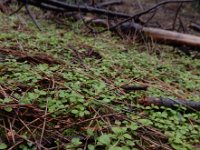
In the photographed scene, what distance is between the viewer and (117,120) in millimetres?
2654

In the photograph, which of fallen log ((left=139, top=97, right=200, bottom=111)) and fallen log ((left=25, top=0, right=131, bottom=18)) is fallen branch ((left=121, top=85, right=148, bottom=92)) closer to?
fallen log ((left=139, top=97, right=200, bottom=111))

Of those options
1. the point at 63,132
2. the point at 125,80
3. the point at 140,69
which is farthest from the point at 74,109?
the point at 140,69

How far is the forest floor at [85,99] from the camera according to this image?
7.77 ft

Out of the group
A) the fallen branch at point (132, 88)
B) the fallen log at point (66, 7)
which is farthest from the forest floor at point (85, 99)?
the fallen log at point (66, 7)

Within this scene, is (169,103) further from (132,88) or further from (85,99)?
(85,99)

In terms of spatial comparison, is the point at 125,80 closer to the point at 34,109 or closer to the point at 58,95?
the point at 58,95

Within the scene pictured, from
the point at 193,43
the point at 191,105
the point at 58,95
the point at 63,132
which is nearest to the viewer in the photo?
the point at 63,132

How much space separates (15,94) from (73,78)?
0.73 m

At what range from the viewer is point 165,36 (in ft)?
20.0

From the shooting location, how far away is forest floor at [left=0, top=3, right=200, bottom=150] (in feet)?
7.77

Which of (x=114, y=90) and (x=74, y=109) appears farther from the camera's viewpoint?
(x=114, y=90)

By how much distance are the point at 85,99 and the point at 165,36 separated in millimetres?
3712

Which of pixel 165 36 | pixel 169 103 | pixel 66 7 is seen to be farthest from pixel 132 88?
pixel 66 7

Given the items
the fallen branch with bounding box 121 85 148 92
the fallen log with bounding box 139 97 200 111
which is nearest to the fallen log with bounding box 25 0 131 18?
the fallen branch with bounding box 121 85 148 92
